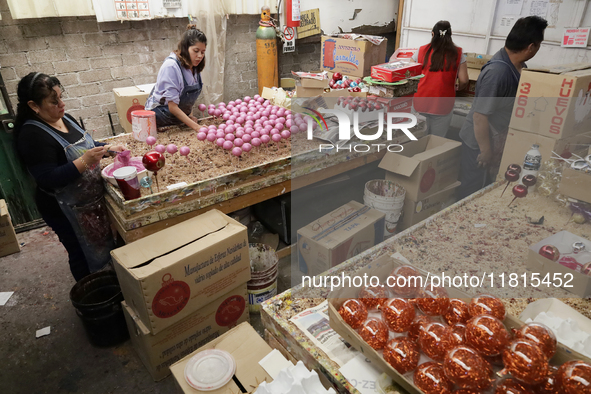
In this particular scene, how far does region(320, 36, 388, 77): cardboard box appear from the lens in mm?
3533

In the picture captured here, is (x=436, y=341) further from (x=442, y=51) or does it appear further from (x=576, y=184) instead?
(x=442, y=51)

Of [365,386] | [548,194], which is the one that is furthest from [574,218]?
[365,386]

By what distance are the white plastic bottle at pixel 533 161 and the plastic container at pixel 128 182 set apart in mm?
1956

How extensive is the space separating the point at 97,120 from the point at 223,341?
116 inches

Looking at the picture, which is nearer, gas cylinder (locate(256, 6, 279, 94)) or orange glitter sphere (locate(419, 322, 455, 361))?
orange glitter sphere (locate(419, 322, 455, 361))

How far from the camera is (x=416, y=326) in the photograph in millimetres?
1046

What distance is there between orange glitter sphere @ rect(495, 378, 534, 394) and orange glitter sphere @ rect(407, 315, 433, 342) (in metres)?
0.22

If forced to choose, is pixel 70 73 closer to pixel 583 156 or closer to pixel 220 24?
pixel 220 24

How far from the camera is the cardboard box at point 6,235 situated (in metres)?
2.83

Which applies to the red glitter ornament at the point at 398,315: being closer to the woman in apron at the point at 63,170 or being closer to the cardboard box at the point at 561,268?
the cardboard box at the point at 561,268

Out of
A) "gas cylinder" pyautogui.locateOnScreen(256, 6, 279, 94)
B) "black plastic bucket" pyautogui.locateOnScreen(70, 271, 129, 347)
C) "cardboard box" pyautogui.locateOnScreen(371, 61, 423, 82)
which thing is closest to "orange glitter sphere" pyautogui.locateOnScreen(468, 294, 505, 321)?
"black plastic bucket" pyautogui.locateOnScreen(70, 271, 129, 347)

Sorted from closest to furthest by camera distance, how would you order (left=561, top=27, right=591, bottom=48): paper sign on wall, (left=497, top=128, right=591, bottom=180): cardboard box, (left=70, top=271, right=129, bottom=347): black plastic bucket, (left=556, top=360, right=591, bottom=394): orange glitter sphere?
(left=556, top=360, right=591, bottom=394): orange glitter sphere
(left=497, top=128, right=591, bottom=180): cardboard box
(left=70, top=271, right=129, bottom=347): black plastic bucket
(left=561, top=27, right=591, bottom=48): paper sign on wall

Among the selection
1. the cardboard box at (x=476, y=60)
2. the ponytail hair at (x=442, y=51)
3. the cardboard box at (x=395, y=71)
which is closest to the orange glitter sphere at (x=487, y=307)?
the cardboard box at (x=395, y=71)

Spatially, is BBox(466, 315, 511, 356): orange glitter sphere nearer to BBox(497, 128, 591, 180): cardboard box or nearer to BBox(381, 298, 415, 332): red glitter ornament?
BBox(381, 298, 415, 332): red glitter ornament
